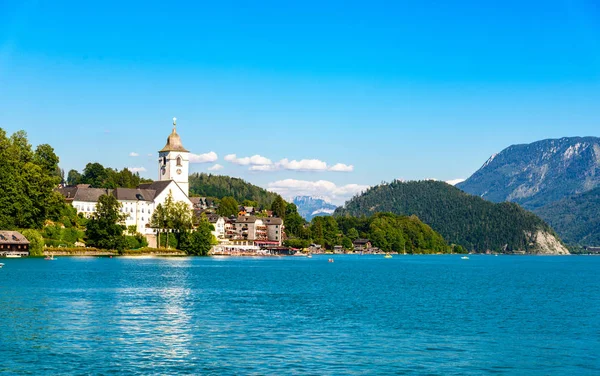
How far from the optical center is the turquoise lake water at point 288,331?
109 ft

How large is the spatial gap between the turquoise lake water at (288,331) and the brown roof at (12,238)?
5800 centimetres

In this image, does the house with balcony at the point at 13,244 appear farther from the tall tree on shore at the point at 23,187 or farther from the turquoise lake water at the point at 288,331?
the turquoise lake water at the point at 288,331

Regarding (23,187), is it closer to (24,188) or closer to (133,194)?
(24,188)

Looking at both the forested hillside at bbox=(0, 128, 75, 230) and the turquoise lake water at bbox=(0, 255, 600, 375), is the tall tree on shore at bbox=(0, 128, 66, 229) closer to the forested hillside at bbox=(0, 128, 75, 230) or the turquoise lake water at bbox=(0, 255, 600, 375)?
the forested hillside at bbox=(0, 128, 75, 230)

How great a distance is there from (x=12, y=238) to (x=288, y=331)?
10061cm

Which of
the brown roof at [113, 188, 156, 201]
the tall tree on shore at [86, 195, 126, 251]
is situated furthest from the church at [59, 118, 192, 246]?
the tall tree on shore at [86, 195, 126, 251]

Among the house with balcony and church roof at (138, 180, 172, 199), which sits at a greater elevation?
church roof at (138, 180, 172, 199)

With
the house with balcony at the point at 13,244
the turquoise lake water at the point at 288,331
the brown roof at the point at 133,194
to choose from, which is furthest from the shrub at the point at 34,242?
the turquoise lake water at the point at 288,331

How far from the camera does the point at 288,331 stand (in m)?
42.7

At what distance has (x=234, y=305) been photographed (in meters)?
57.0

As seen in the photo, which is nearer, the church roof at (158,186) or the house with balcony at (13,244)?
the house with balcony at (13,244)

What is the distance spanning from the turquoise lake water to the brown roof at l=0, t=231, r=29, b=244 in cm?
5800

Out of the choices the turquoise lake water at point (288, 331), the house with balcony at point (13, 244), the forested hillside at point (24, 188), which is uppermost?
the forested hillside at point (24, 188)

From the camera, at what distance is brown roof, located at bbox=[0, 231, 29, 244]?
12781 cm
